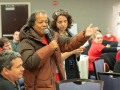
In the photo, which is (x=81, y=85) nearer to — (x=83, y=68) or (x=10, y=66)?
(x=10, y=66)

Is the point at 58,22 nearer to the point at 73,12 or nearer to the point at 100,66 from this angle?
the point at 100,66

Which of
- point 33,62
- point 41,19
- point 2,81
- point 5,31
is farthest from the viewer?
point 5,31

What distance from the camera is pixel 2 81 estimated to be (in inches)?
43.4

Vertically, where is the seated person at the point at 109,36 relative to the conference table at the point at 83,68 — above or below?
above

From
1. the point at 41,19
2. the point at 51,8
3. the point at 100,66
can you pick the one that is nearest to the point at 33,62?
the point at 41,19

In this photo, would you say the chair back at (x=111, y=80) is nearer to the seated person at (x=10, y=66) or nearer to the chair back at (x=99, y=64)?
the chair back at (x=99, y=64)

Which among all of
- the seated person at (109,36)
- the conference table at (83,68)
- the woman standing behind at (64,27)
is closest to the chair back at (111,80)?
the woman standing behind at (64,27)

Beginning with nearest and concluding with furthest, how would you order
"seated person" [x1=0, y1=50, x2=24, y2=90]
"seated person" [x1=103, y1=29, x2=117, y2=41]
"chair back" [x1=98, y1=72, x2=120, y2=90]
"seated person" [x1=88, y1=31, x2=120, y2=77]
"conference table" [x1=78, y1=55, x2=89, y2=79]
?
"seated person" [x1=0, y1=50, x2=24, y2=90] < "chair back" [x1=98, y1=72, x2=120, y2=90] < "conference table" [x1=78, y1=55, x2=89, y2=79] < "seated person" [x1=88, y1=31, x2=120, y2=77] < "seated person" [x1=103, y1=29, x2=117, y2=41]

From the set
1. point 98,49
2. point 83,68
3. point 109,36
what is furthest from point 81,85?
point 109,36

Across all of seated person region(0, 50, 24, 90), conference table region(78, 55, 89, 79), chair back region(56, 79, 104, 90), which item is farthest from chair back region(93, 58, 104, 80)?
seated person region(0, 50, 24, 90)

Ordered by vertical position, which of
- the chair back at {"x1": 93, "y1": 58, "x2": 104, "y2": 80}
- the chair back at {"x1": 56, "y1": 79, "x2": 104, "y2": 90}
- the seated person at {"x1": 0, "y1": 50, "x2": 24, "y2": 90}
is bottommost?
the chair back at {"x1": 93, "y1": 58, "x2": 104, "y2": 80}

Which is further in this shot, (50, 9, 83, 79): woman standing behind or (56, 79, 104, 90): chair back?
(50, 9, 83, 79): woman standing behind

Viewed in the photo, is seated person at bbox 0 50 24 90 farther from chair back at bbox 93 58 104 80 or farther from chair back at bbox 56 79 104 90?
chair back at bbox 93 58 104 80

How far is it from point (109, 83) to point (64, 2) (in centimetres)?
525
